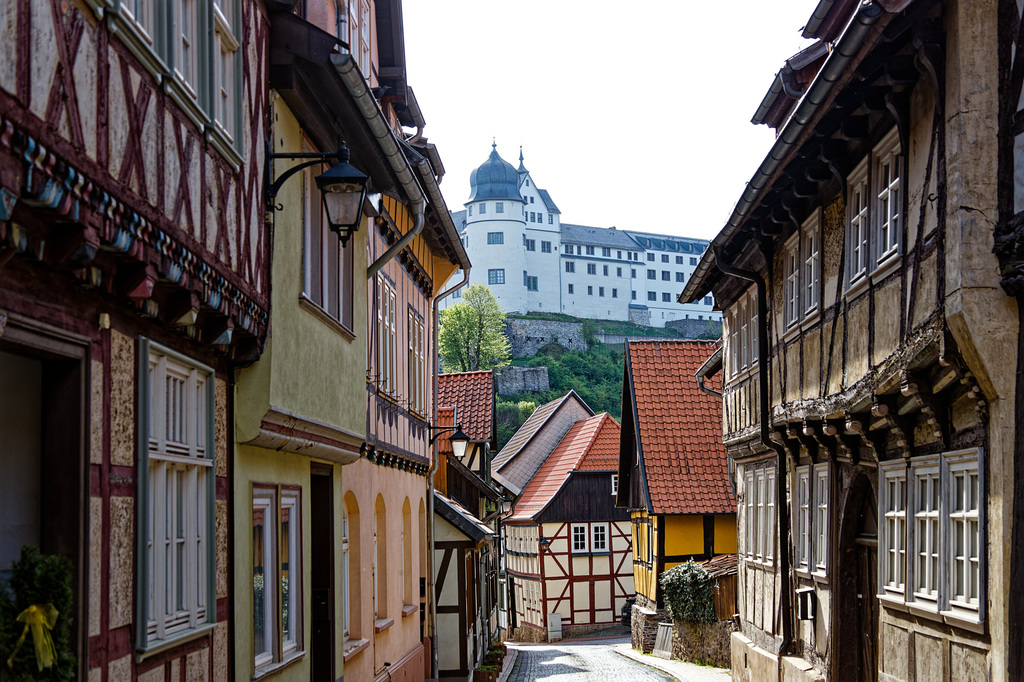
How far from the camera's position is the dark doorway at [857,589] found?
38.2ft

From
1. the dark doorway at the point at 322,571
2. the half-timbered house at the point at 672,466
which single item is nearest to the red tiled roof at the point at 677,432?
the half-timbered house at the point at 672,466

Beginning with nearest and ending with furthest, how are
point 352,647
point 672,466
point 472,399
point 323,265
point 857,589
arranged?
point 323,265 → point 352,647 → point 857,589 → point 672,466 → point 472,399

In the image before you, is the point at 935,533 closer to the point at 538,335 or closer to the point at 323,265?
the point at 323,265

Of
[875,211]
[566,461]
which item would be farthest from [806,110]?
[566,461]

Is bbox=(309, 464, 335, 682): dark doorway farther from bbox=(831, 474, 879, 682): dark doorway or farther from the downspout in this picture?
the downspout

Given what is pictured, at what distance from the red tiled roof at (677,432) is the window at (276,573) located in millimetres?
18035

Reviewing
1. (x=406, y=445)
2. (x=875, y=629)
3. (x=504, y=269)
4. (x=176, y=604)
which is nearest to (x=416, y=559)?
(x=406, y=445)

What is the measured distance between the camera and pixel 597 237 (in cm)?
11338

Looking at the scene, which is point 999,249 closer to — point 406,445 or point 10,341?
point 10,341

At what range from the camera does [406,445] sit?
1599 centimetres

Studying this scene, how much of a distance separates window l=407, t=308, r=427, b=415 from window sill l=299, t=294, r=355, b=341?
613 cm

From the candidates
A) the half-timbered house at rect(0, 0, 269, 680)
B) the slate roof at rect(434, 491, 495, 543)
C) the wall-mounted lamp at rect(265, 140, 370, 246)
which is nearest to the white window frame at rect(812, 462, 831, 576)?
the wall-mounted lamp at rect(265, 140, 370, 246)

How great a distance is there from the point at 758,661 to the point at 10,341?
43.4 feet

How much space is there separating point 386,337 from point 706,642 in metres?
12.4
